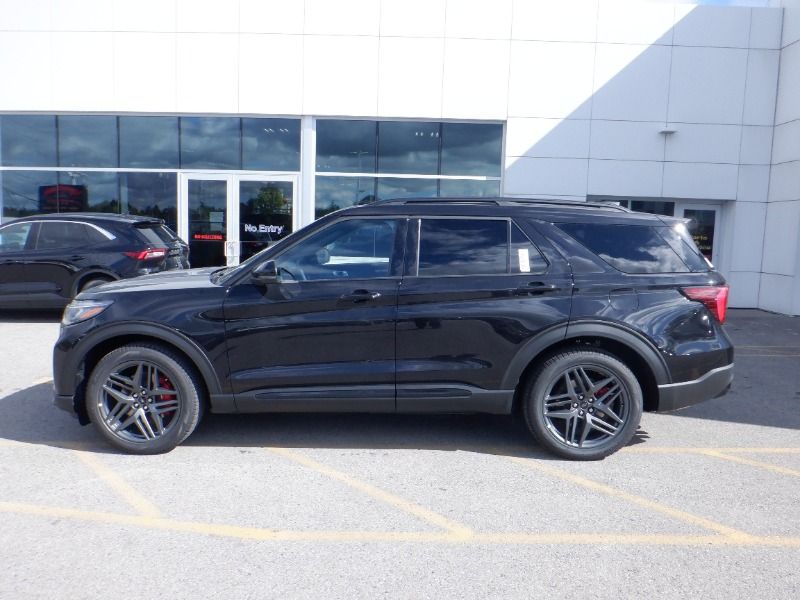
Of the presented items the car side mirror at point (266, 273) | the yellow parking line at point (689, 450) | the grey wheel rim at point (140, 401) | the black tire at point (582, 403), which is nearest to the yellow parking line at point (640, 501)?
the black tire at point (582, 403)

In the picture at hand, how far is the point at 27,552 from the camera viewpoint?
10.7ft

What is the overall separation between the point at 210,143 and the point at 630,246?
36.0ft

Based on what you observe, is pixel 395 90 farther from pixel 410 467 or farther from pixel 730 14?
pixel 410 467

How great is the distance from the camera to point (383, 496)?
13.1ft

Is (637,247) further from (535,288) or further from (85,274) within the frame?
(85,274)

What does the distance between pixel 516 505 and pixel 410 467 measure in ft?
2.84

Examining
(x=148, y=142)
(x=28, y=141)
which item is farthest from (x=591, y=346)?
(x=28, y=141)

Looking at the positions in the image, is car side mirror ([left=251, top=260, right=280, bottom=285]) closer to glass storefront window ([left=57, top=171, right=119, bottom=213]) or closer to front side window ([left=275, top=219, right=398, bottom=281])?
front side window ([left=275, top=219, right=398, bottom=281])

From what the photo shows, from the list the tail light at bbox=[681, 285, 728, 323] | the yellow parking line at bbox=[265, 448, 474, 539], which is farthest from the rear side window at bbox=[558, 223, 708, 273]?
the yellow parking line at bbox=[265, 448, 474, 539]

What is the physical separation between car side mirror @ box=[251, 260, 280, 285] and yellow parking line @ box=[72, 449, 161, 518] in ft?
5.18

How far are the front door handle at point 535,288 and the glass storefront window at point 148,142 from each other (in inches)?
436

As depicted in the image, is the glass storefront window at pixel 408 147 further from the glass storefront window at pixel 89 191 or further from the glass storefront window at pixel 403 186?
the glass storefront window at pixel 89 191

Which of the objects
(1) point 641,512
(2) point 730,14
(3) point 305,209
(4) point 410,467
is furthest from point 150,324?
(2) point 730,14

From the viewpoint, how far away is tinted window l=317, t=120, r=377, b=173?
44.1 ft
